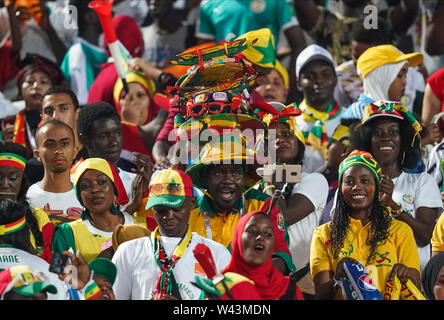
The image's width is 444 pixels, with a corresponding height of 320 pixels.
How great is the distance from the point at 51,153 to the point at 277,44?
3515 millimetres

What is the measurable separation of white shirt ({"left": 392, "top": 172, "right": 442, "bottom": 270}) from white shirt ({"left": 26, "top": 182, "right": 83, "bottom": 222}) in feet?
8.06

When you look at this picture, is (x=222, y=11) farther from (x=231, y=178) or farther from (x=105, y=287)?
(x=105, y=287)

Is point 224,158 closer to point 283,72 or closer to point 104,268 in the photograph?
point 104,268

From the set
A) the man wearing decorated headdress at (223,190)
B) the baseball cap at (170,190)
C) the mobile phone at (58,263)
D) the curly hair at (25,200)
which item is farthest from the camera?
the man wearing decorated headdress at (223,190)

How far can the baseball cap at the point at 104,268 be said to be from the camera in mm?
6137

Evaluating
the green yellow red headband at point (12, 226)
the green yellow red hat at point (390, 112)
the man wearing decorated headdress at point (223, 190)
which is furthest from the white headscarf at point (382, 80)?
the green yellow red headband at point (12, 226)

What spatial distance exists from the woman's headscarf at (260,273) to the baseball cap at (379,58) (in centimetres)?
354

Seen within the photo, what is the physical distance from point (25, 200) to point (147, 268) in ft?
4.36

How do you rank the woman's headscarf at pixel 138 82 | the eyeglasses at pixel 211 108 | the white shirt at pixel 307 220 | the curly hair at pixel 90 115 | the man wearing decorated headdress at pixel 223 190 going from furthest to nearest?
the woman's headscarf at pixel 138 82 → the curly hair at pixel 90 115 → the white shirt at pixel 307 220 → the eyeglasses at pixel 211 108 → the man wearing decorated headdress at pixel 223 190

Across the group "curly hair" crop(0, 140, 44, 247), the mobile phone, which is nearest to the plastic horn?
"curly hair" crop(0, 140, 44, 247)

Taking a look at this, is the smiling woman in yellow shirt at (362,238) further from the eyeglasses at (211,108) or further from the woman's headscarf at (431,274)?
the eyeglasses at (211,108)

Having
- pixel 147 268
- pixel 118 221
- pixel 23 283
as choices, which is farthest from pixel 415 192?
pixel 23 283

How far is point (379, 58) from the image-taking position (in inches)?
366

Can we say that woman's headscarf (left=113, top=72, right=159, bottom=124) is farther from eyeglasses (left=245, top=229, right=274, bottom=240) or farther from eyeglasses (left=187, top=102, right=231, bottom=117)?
eyeglasses (left=245, top=229, right=274, bottom=240)
